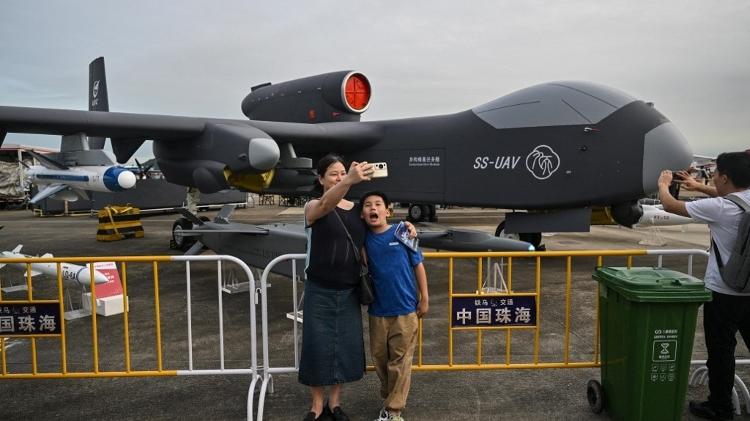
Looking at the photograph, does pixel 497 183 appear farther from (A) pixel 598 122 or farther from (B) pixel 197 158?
(B) pixel 197 158

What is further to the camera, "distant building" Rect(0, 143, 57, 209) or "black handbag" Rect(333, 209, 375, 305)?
"distant building" Rect(0, 143, 57, 209)

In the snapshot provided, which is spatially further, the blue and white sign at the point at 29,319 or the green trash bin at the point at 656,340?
the blue and white sign at the point at 29,319

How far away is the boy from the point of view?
318cm

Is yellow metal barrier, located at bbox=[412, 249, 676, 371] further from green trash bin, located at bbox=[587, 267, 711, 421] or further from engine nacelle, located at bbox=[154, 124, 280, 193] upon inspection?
engine nacelle, located at bbox=[154, 124, 280, 193]

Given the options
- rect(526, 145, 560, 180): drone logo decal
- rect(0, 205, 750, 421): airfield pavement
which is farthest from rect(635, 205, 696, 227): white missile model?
rect(526, 145, 560, 180): drone logo decal

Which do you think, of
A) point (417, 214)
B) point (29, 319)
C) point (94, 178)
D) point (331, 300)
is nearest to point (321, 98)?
point (94, 178)

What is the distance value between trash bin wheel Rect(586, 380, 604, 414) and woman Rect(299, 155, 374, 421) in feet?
6.09

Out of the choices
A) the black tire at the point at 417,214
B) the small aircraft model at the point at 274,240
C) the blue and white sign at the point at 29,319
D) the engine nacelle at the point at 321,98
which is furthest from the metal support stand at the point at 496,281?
the black tire at the point at 417,214

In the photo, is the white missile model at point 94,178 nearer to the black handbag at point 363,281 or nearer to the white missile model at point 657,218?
the black handbag at point 363,281

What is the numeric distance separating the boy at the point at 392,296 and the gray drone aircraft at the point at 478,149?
504cm

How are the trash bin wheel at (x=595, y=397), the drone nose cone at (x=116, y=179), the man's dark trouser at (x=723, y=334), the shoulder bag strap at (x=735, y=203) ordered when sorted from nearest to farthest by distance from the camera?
the shoulder bag strap at (x=735, y=203) < the man's dark trouser at (x=723, y=334) < the trash bin wheel at (x=595, y=397) < the drone nose cone at (x=116, y=179)

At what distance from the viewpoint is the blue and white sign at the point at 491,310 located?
3871 millimetres

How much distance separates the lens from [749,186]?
3.31 m

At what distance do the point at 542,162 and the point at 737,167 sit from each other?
496cm
